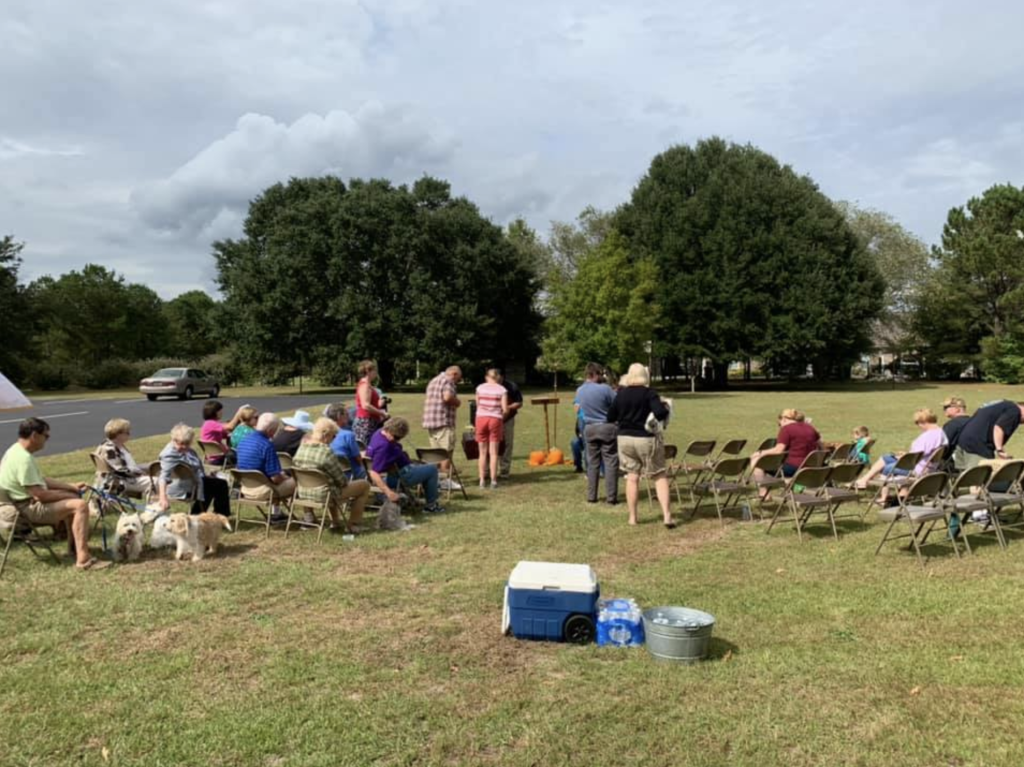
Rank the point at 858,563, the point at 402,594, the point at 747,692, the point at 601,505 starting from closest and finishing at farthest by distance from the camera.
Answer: the point at 747,692 → the point at 402,594 → the point at 858,563 → the point at 601,505

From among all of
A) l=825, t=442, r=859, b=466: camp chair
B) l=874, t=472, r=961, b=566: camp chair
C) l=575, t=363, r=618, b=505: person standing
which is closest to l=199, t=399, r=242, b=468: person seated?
l=575, t=363, r=618, b=505: person standing

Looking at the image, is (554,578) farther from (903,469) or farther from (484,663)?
(903,469)

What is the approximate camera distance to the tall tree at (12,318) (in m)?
42.2

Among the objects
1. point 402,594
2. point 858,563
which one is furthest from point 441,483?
point 858,563

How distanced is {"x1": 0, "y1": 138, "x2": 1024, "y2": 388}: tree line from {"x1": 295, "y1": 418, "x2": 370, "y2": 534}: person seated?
87.9 ft

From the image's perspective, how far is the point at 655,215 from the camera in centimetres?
3991

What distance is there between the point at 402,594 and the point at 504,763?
239cm

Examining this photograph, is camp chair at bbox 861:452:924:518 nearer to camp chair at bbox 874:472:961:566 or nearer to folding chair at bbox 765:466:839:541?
folding chair at bbox 765:466:839:541

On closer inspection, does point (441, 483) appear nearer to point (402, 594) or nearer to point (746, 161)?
point (402, 594)

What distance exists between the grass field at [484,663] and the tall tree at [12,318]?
43961 millimetres

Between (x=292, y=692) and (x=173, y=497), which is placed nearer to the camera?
(x=292, y=692)

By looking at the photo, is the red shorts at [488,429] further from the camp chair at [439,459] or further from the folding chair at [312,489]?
the folding chair at [312,489]

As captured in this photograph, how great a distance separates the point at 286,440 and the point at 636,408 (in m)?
4.40

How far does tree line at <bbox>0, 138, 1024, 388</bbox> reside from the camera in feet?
122
